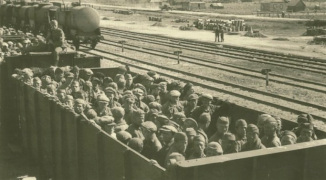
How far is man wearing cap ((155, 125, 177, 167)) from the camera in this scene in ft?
20.5

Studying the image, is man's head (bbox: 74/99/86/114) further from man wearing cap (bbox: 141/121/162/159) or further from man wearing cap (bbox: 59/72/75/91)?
man wearing cap (bbox: 59/72/75/91)

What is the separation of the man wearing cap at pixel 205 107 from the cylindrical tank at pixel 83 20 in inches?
877

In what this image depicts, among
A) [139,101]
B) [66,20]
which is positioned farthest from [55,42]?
[66,20]

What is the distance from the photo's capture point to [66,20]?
30.3 meters

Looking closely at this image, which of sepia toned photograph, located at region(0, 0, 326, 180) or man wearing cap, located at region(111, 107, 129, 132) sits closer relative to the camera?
sepia toned photograph, located at region(0, 0, 326, 180)

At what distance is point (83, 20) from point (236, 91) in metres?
14.8

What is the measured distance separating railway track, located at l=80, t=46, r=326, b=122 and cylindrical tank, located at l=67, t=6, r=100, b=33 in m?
5.20

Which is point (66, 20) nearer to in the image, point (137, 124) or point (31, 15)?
point (31, 15)

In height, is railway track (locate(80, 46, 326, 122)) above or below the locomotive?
below

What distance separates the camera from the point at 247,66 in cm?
2384

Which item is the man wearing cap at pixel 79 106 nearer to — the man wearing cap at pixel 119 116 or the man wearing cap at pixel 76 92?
the man wearing cap at pixel 119 116

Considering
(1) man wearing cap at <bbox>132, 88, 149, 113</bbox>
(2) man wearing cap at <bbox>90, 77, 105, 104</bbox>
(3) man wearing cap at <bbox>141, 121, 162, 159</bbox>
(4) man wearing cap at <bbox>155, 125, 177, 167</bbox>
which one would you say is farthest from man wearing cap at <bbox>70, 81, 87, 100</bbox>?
(3) man wearing cap at <bbox>141, 121, 162, 159</bbox>

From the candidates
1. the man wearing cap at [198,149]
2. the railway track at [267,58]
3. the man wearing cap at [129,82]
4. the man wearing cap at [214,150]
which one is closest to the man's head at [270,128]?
the man wearing cap at [198,149]

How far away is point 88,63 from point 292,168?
9466mm
